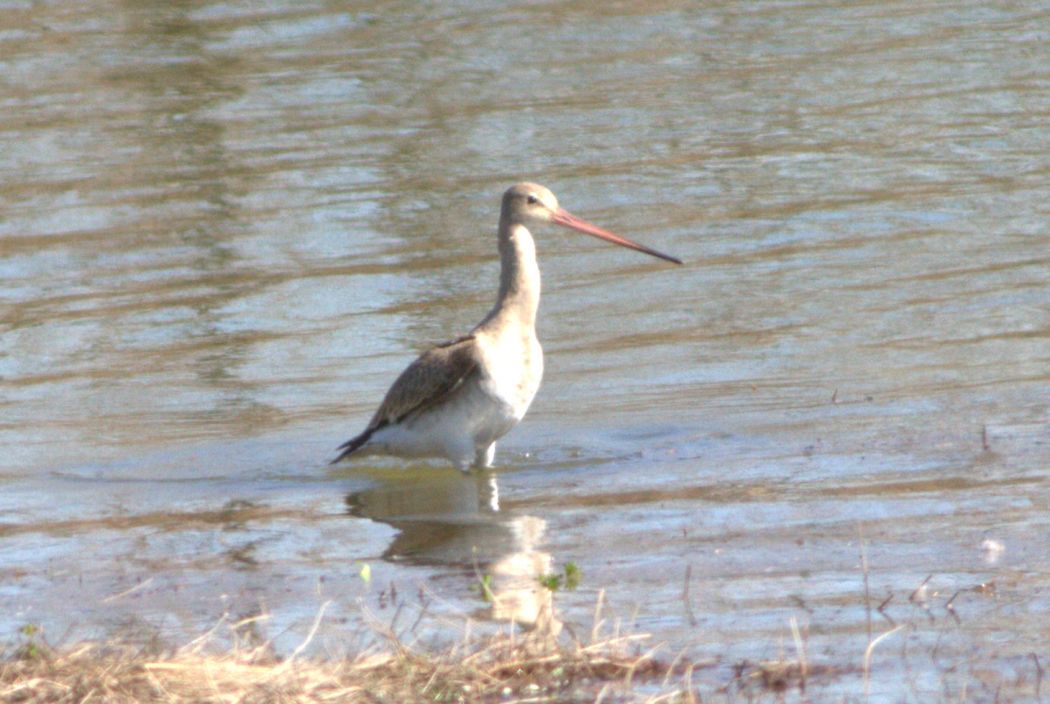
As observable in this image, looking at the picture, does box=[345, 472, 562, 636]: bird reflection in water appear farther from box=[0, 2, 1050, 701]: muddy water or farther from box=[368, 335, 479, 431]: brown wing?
box=[368, 335, 479, 431]: brown wing

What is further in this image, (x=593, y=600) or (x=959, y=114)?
(x=959, y=114)

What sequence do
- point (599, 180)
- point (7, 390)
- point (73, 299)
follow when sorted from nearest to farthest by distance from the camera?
point (7, 390), point (73, 299), point (599, 180)

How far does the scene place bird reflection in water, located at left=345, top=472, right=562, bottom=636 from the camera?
6.39 meters

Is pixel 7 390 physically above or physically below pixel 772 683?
below

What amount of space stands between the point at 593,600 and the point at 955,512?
1690mm

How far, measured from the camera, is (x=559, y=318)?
12.3 metres

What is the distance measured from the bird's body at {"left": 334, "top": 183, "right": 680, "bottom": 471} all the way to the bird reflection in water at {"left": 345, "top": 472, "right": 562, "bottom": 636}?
0.66 feet

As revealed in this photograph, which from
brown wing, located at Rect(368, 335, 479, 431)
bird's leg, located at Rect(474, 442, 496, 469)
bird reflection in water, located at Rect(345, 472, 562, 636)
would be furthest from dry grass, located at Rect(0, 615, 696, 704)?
bird's leg, located at Rect(474, 442, 496, 469)

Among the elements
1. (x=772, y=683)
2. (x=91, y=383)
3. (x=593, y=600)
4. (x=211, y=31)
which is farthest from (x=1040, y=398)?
(x=211, y=31)

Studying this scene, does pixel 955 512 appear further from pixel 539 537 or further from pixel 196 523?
pixel 196 523

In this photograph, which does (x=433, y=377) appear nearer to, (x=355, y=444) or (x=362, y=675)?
(x=355, y=444)

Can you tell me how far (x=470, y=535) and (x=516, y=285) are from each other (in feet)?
5.53

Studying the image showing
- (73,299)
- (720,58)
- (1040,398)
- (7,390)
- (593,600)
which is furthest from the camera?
(720,58)

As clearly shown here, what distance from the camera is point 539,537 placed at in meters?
7.54
